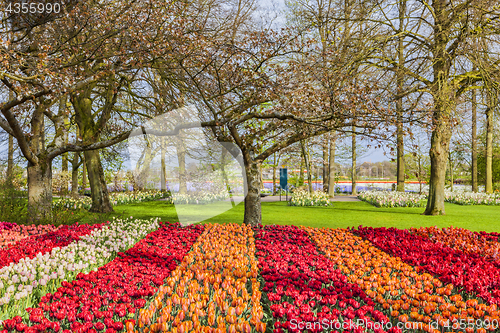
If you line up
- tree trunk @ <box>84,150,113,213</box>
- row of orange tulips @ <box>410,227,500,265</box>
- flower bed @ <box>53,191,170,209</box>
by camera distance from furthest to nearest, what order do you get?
flower bed @ <box>53,191,170,209</box>, tree trunk @ <box>84,150,113,213</box>, row of orange tulips @ <box>410,227,500,265</box>

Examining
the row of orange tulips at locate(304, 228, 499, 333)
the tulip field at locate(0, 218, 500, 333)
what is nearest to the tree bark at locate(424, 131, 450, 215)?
the tulip field at locate(0, 218, 500, 333)

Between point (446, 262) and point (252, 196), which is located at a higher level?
point (252, 196)

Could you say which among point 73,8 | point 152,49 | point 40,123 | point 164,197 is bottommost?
point 164,197

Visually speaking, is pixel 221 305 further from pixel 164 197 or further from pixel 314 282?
pixel 164 197

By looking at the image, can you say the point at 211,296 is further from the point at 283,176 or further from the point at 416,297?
the point at 283,176

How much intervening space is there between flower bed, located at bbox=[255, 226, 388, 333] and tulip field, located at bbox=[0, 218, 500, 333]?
0.01 meters

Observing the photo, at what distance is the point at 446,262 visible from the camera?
15.6ft

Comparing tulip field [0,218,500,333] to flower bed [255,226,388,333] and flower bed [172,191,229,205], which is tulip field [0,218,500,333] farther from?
flower bed [172,191,229,205]

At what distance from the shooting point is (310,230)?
750 centimetres

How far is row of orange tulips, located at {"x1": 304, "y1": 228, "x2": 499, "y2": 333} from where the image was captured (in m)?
2.84

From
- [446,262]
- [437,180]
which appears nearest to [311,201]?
[437,180]

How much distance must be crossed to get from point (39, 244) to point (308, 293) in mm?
4788

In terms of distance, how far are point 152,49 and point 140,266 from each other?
455 centimetres

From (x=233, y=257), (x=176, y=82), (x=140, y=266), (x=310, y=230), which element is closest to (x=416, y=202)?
(x=310, y=230)
